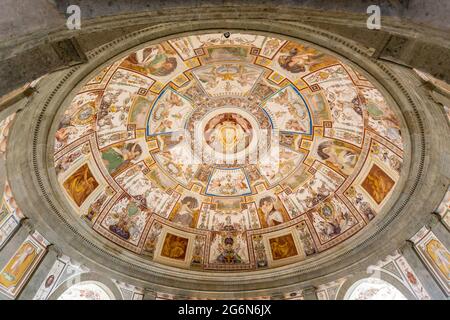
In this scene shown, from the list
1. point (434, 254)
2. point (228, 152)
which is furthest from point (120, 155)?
point (434, 254)

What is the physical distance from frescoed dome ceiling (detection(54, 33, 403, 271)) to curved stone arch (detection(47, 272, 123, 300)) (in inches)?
66.8

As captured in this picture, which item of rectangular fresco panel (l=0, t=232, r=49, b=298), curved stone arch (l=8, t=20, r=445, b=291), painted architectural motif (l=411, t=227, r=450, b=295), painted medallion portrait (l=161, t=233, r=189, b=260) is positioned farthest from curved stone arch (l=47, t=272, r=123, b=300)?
painted architectural motif (l=411, t=227, r=450, b=295)

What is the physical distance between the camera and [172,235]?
16.4 m

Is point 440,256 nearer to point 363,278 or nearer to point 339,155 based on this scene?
point 363,278

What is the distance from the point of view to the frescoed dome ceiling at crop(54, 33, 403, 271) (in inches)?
500

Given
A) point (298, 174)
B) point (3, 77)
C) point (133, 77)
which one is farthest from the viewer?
point (298, 174)

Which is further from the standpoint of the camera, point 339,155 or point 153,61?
point 339,155

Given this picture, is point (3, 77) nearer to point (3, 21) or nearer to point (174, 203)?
point (3, 21)

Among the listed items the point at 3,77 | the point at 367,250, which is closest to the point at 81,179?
the point at 3,77

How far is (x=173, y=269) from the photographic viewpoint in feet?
49.8

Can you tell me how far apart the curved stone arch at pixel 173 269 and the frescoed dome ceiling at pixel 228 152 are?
0.94 m

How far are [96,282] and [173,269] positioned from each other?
10.5 ft

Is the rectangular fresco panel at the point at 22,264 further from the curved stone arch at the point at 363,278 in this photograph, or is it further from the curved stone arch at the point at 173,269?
the curved stone arch at the point at 363,278
